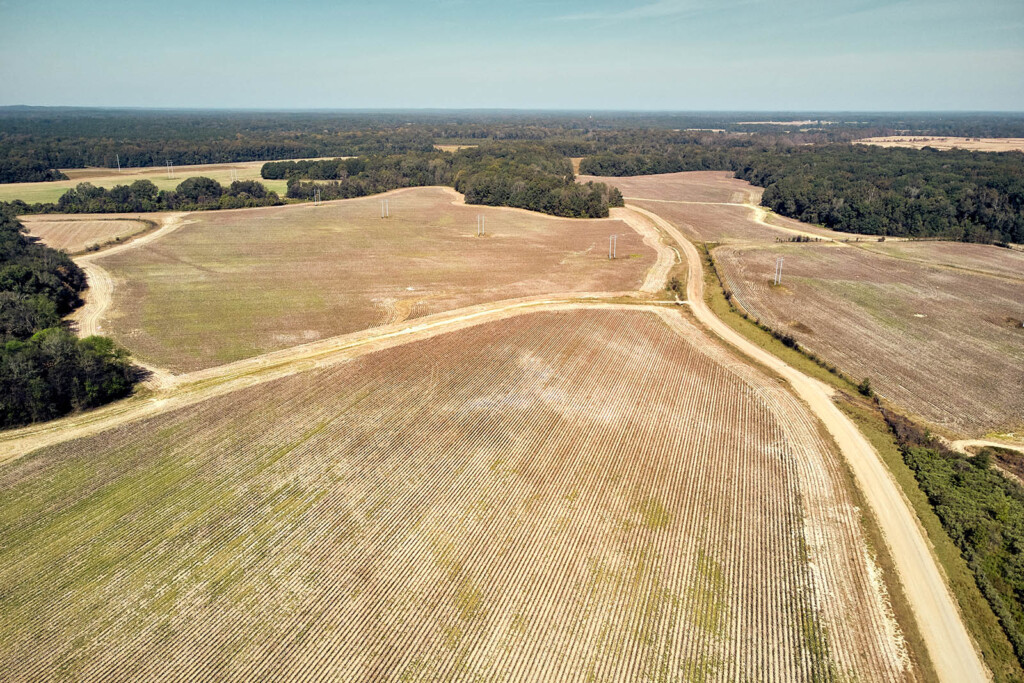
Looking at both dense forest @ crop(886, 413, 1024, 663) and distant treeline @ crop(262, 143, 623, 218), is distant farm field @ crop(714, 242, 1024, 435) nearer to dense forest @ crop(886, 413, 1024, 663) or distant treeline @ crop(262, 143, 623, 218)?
dense forest @ crop(886, 413, 1024, 663)

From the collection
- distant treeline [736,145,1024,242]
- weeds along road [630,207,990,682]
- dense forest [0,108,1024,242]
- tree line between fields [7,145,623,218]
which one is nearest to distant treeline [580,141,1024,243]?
distant treeline [736,145,1024,242]

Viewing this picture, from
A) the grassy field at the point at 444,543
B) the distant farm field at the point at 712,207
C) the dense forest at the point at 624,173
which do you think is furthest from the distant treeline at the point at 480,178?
the grassy field at the point at 444,543

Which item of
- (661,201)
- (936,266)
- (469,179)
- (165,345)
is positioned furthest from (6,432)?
(661,201)

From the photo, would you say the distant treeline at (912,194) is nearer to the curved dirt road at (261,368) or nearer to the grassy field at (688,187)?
the grassy field at (688,187)

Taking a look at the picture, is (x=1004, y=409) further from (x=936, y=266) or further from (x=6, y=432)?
(x=6, y=432)

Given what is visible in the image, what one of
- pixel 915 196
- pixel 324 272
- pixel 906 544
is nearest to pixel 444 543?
pixel 906 544
